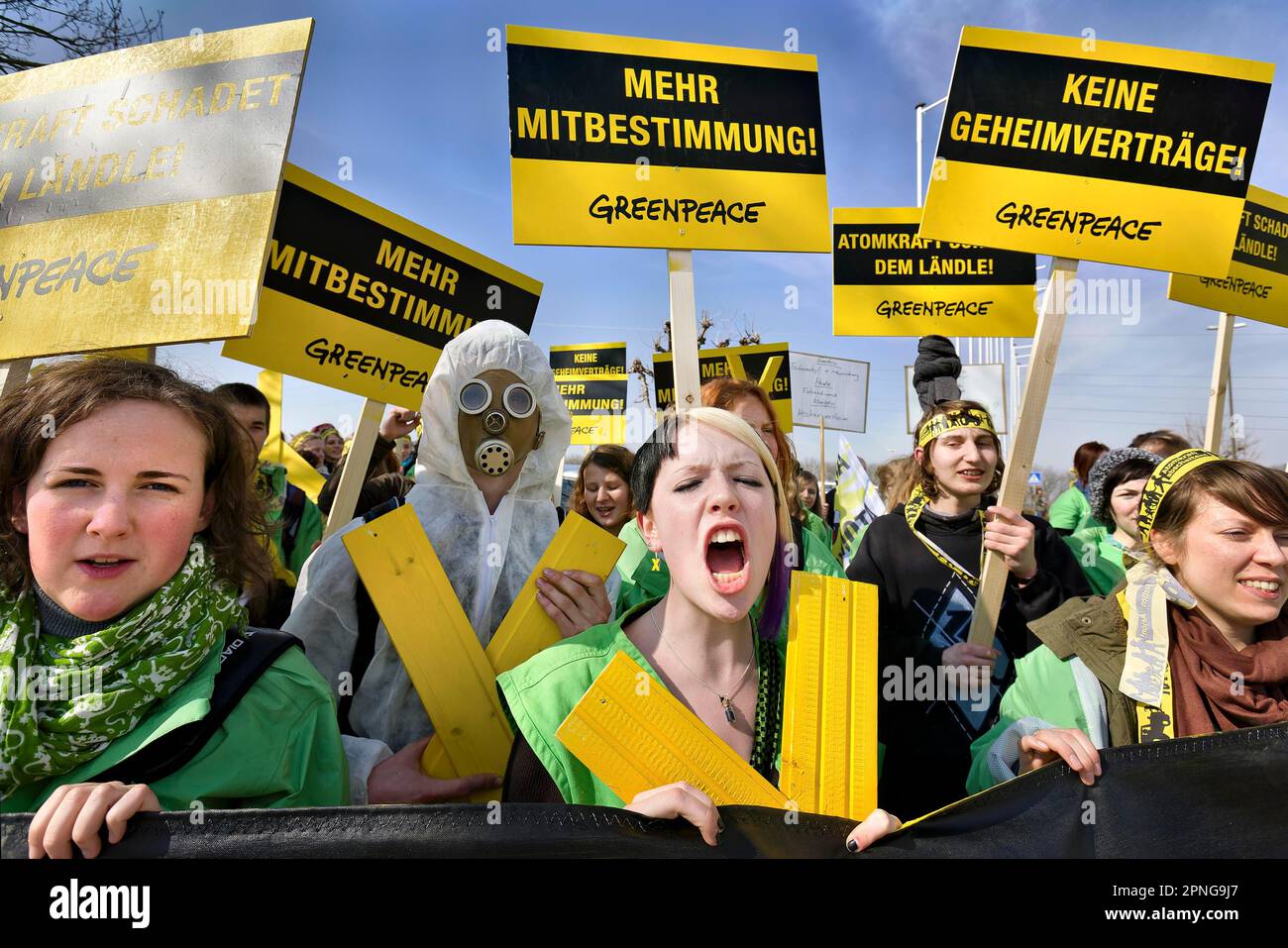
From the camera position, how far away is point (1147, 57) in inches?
122

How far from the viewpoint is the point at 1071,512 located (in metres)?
5.82

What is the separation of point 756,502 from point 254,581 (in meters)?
1.19

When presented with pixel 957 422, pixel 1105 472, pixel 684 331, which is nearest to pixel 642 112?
pixel 684 331

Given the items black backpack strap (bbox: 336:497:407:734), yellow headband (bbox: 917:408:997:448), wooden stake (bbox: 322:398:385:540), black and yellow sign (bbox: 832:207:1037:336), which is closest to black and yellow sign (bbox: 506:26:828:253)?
yellow headband (bbox: 917:408:997:448)

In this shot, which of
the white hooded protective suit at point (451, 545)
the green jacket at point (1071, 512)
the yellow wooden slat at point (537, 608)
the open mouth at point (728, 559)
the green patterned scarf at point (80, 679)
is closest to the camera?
the green patterned scarf at point (80, 679)

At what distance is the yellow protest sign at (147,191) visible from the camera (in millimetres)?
2311

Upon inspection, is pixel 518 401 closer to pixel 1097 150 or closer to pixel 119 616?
pixel 119 616

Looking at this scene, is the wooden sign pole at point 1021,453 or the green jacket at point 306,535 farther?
the green jacket at point 306,535

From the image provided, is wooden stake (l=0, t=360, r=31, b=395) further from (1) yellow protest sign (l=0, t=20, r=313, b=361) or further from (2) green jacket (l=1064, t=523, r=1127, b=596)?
(2) green jacket (l=1064, t=523, r=1127, b=596)

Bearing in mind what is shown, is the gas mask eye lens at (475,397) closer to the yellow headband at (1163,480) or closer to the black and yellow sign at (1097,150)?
the black and yellow sign at (1097,150)

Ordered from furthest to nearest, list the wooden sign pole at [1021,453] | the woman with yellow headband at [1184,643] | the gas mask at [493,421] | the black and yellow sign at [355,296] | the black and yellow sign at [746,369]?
the black and yellow sign at [746,369], the black and yellow sign at [355,296], the wooden sign pole at [1021,453], the gas mask at [493,421], the woman with yellow headband at [1184,643]

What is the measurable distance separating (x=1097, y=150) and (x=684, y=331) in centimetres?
169

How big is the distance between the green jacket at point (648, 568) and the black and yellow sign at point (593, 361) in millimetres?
5723

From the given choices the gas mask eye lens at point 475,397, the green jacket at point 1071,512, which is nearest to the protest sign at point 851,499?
the green jacket at point 1071,512
